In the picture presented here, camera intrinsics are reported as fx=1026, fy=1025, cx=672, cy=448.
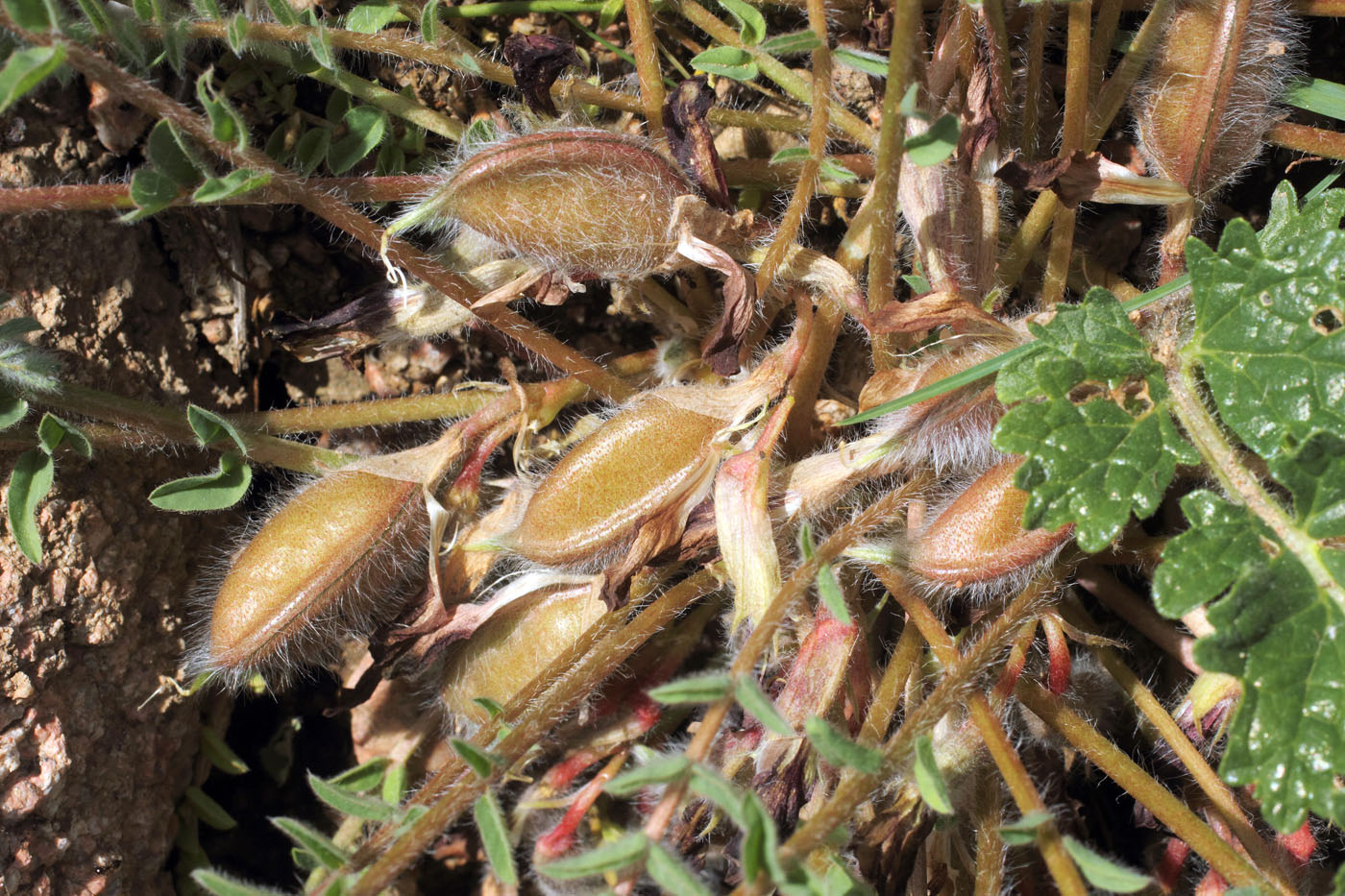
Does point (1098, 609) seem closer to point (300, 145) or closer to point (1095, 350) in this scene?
point (1095, 350)

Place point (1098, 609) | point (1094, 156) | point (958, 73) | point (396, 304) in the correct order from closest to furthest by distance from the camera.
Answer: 1. point (1094, 156)
2. point (958, 73)
3. point (396, 304)
4. point (1098, 609)

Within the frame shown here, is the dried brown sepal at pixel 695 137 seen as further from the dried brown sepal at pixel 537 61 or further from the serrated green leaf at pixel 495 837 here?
the serrated green leaf at pixel 495 837

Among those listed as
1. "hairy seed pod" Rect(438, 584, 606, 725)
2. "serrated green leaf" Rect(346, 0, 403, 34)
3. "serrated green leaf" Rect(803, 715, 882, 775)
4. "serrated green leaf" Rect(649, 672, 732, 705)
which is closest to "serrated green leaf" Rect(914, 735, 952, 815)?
"serrated green leaf" Rect(803, 715, 882, 775)

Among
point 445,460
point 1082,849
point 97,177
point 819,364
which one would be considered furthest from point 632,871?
point 97,177

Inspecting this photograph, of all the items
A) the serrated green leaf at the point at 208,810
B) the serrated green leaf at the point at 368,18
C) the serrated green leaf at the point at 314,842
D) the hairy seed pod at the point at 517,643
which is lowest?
the serrated green leaf at the point at 208,810

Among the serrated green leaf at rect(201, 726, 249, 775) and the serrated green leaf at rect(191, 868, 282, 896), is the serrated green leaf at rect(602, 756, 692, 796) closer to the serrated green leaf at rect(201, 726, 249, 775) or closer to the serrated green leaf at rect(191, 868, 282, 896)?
the serrated green leaf at rect(191, 868, 282, 896)

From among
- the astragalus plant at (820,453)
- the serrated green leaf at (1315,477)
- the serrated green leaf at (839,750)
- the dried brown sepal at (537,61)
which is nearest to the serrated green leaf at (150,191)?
the astragalus plant at (820,453)
